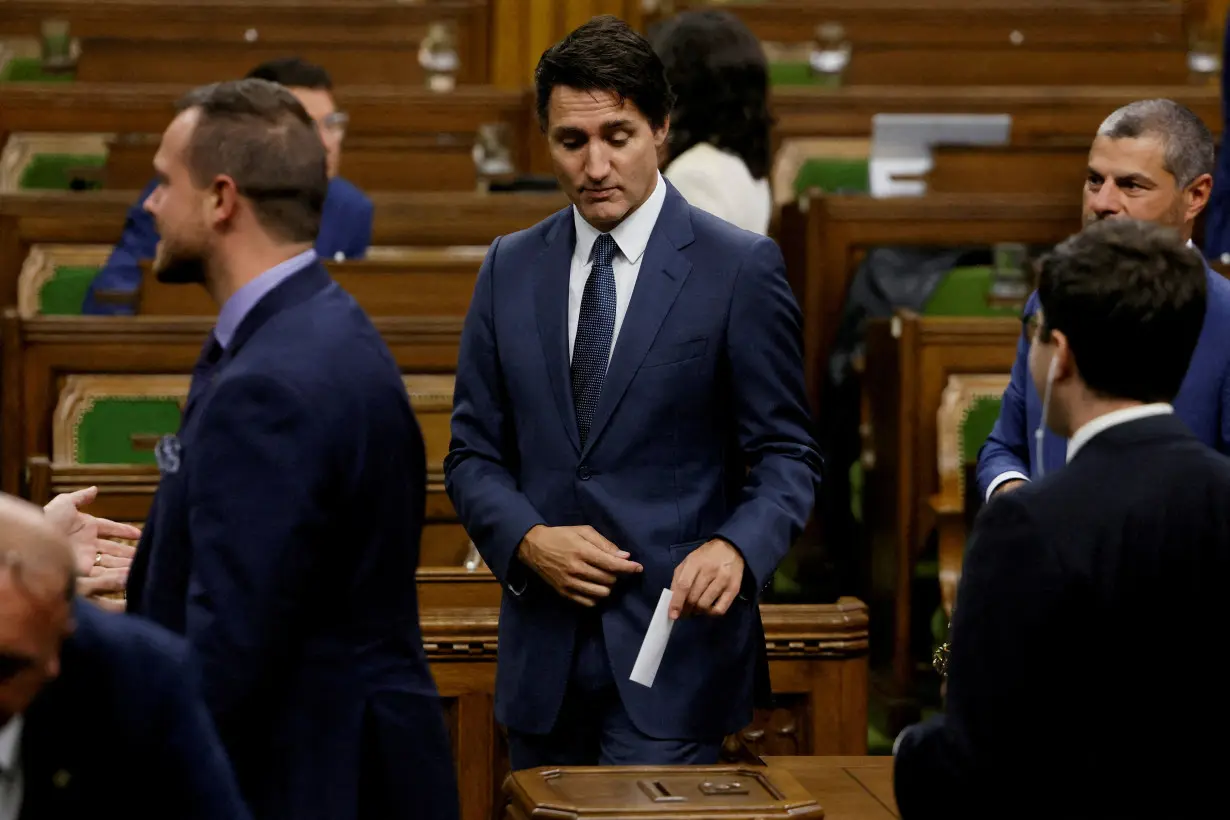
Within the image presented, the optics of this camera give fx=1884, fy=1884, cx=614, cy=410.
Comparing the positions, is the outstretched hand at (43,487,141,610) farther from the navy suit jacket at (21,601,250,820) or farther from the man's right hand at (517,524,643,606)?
the navy suit jacket at (21,601,250,820)

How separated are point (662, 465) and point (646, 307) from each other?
0.64 ft

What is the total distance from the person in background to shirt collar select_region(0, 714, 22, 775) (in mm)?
2203

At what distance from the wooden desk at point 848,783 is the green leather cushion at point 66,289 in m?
2.57

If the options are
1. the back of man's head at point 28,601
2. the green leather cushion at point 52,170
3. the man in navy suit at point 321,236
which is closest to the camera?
the back of man's head at point 28,601

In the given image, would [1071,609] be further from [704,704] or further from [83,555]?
[83,555]

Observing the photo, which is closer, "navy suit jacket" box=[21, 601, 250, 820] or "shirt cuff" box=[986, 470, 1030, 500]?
"navy suit jacket" box=[21, 601, 250, 820]

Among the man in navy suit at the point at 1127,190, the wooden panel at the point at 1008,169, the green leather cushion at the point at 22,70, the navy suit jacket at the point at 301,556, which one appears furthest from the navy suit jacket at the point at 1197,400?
the green leather cushion at the point at 22,70

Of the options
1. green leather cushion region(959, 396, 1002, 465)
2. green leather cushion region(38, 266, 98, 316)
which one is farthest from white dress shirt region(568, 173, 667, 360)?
green leather cushion region(38, 266, 98, 316)

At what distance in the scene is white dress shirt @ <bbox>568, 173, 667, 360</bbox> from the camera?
2.35 meters

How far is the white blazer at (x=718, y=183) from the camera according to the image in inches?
137

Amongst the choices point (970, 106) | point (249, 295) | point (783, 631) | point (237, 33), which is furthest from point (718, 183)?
point (237, 33)

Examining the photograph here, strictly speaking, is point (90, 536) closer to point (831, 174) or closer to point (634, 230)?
point (634, 230)

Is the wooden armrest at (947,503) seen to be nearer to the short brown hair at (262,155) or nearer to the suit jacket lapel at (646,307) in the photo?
the suit jacket lapel at (646,307)

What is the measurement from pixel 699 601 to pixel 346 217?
101 inches
